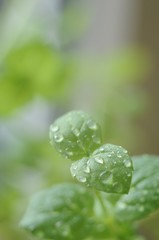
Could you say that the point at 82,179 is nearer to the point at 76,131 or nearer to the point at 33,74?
the point at 76,131

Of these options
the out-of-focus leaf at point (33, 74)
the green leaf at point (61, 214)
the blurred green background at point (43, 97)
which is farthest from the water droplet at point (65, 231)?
the out-of-focus leaf at point (33, 74)

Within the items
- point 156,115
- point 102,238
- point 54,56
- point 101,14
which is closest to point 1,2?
point 101,14

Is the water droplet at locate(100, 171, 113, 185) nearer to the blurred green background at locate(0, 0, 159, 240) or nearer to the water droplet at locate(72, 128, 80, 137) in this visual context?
the water droplet at locate(72, 128, 80, 137)

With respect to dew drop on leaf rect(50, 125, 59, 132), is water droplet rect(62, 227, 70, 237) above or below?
below

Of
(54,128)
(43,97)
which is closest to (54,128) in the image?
(54,128)

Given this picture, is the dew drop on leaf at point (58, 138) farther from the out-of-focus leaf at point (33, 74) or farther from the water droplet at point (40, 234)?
the out-of-focus leaf at point (33, 74)

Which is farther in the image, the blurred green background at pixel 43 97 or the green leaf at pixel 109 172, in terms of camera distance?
the blurred green background at pixel 43 97

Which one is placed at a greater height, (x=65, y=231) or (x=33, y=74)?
(x=33, y=74)

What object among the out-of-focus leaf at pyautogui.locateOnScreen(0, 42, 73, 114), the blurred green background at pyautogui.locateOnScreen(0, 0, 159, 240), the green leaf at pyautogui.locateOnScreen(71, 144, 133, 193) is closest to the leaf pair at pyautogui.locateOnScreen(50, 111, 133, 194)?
the green leaf at pyautogui.locateOnScreen(71, 144, 133, 193)
